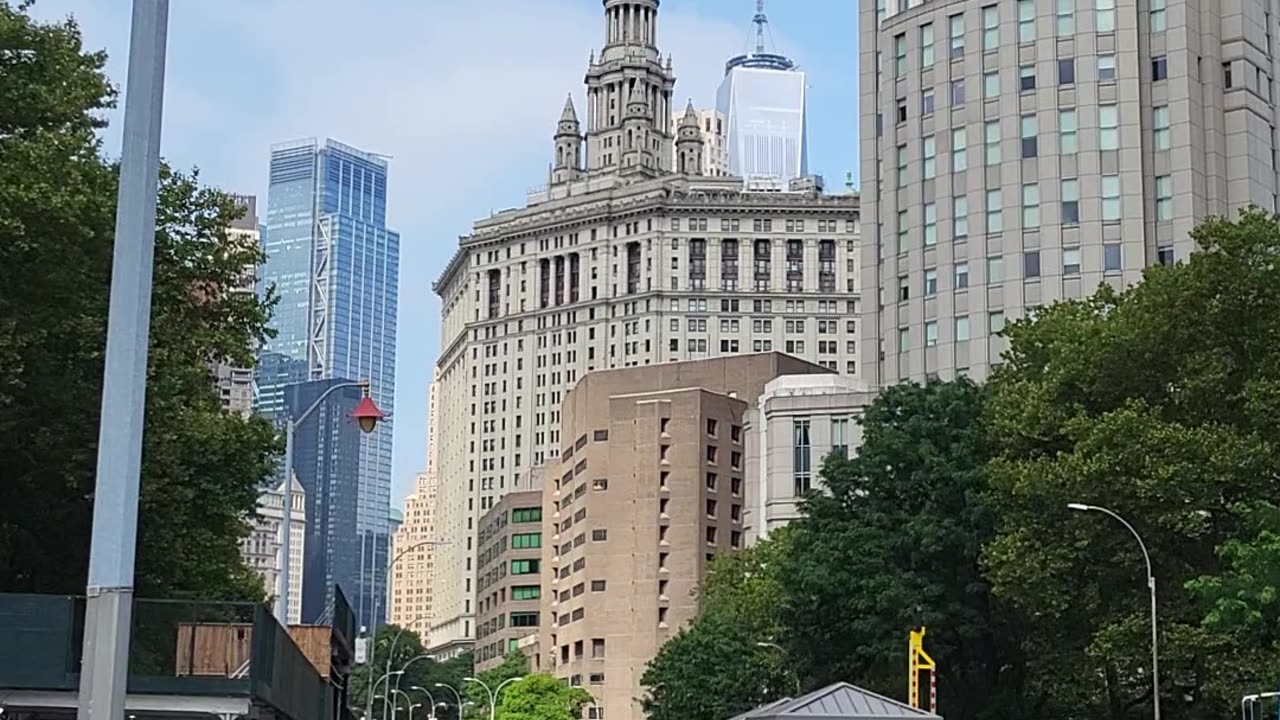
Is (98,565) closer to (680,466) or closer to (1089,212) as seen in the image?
(1089,212)

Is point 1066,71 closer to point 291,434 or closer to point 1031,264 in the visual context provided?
point 1031,264

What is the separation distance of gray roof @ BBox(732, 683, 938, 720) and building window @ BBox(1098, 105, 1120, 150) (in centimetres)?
6592

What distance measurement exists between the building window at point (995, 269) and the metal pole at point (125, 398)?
8654cm

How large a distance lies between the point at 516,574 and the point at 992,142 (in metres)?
93.1

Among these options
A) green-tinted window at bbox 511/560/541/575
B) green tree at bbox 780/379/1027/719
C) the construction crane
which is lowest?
the construction crane

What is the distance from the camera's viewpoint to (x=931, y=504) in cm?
5791

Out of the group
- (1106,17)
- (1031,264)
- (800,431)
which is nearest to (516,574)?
(800,431)

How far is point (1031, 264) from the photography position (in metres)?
96.1

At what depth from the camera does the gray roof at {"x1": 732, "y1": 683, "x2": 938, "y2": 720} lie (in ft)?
111

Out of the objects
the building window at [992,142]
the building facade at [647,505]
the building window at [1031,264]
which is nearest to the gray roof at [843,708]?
the building window at [1031,264]

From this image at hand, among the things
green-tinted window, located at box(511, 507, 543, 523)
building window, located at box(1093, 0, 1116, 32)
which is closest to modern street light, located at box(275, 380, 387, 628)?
building window, located at box(1093, 0, 1116, 32)

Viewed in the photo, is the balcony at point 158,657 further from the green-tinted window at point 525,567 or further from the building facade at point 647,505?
the green-tinted window at point 525,567

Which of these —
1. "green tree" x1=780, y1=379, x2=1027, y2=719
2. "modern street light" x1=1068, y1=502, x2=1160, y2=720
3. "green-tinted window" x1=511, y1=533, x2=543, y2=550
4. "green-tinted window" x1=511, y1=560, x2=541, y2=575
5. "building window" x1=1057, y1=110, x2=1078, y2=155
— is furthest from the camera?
"green-tinted window" x1=511, y1=533, x2=543, y2=550

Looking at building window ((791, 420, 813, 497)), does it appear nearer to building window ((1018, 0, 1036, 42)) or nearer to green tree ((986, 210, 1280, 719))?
building window ((1018, 0, 1036, 42))
